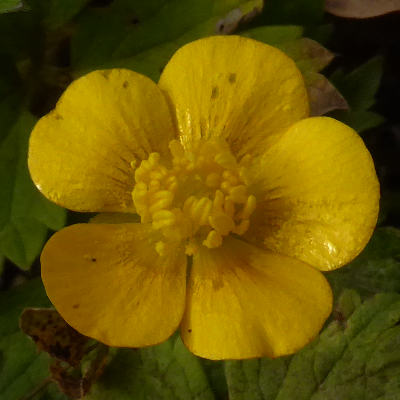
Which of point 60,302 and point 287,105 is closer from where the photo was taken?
point 60,302

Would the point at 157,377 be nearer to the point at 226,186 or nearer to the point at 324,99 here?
the point at 226,186

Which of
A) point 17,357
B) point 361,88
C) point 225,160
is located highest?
point 225,160

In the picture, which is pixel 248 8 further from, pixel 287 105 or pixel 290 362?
pixel 290 362

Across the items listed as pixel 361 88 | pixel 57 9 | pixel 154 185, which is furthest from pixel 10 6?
pixel 361 88

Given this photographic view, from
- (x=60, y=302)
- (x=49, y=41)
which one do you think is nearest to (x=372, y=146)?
(x=49, y=41)

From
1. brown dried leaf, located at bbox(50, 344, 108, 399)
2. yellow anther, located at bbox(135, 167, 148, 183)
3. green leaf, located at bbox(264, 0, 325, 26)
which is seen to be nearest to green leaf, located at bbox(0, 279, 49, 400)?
brown dried leaf, located at bbox(50, 344, 108, 399)

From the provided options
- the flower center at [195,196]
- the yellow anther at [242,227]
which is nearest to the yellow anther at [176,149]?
the flower center at [195,196]

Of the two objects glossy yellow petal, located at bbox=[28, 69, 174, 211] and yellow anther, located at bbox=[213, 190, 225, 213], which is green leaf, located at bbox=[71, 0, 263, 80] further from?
yellow anther, located at bbox=[213, 190, 225, 213]
